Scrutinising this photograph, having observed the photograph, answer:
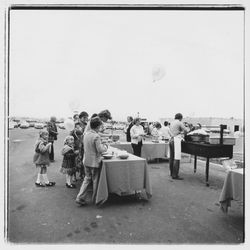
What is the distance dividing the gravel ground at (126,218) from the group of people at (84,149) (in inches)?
10.8

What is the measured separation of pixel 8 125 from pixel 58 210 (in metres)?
1.61

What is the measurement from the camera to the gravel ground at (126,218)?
236cm

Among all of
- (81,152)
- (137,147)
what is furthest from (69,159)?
(137,147)

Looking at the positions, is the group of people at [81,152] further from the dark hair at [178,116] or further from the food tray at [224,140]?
the food tray at [224,140]

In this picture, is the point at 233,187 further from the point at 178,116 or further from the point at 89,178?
the point at 178,116

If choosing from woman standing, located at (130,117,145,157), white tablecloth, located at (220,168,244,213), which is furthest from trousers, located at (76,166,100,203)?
woman standing, located at (130,117,145,157)

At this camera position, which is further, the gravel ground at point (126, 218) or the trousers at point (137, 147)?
the trousers at point (137, 147)

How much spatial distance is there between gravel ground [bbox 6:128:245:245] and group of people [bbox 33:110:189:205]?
0.90ft

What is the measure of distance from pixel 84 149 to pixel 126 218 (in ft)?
3.63

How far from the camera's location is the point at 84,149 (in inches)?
125

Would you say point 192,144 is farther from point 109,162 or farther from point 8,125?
point 8,125

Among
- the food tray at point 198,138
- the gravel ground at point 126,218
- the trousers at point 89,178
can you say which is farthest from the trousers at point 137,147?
the trousers at point 89,178

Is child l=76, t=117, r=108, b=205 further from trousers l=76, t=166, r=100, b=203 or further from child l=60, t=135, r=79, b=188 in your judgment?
child l=60, t=135, r=79, b=188

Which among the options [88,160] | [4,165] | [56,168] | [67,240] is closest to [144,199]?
[88,160]
